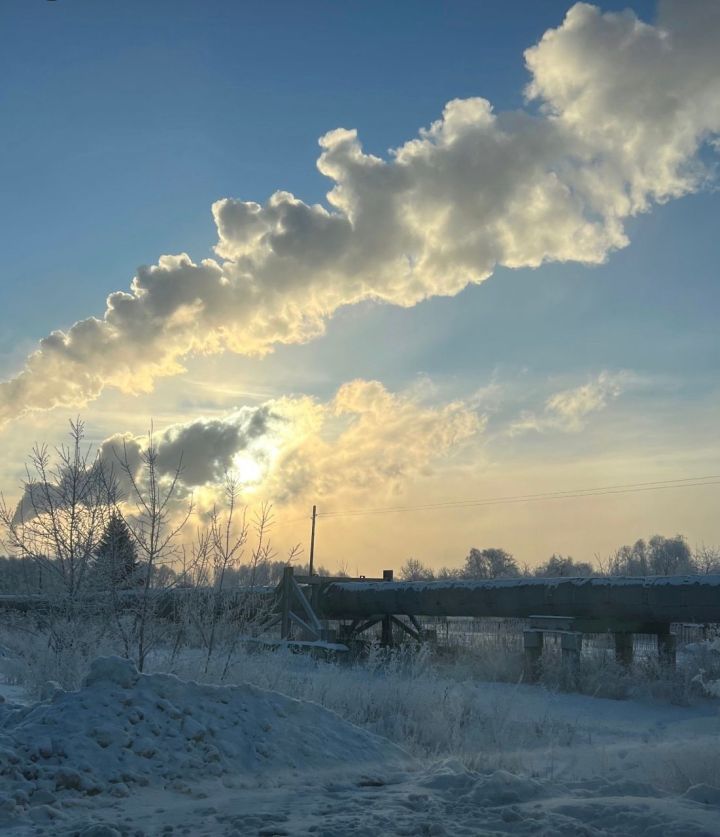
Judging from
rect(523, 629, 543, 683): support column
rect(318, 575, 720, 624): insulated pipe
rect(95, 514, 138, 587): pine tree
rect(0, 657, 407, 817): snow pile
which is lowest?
rect(523, 629, 543, 683): support column

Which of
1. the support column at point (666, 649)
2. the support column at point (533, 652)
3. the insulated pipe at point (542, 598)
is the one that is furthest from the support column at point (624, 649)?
the support column at point (533, 652)

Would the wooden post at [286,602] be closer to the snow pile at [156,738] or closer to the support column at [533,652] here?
the support column at [533,652]

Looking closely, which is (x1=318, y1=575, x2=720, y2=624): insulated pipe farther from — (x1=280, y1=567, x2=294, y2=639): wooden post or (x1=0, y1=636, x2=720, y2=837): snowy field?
(x1=0, y1=636, x2=720, y2=837): snowy field

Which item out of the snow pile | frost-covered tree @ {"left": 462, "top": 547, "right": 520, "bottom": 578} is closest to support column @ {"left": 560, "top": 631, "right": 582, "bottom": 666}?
the snow pile

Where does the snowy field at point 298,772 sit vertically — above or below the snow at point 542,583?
below

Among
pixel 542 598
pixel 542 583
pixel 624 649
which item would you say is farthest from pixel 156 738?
pixel 624 649

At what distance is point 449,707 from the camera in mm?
10289

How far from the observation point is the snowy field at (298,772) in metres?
5.08

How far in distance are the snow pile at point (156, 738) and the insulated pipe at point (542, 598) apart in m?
9.63

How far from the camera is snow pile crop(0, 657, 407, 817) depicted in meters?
5.87

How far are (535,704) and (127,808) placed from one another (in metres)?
9.07

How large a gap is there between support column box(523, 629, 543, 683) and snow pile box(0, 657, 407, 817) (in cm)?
924

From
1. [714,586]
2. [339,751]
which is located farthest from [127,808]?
[714,586]

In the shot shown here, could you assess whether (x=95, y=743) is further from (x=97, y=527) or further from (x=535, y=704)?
(x=535, y=704)
